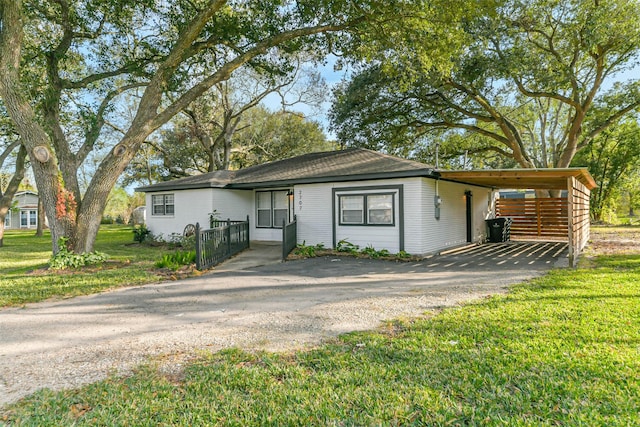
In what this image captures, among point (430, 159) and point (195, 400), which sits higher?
point (430, 159)

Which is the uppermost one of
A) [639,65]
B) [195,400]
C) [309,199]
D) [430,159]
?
[639,65]

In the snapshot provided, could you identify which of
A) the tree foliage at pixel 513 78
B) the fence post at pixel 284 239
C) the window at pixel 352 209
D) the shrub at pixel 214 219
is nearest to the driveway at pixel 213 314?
the fence post at pixel 284 239

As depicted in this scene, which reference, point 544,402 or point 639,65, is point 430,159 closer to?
point 639,65

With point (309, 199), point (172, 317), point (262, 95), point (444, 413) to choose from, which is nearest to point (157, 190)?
point (309, 199)

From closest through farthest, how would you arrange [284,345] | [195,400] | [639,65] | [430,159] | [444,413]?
[444,413]
[195,400]
[284,345]
[639,65]
[430,159]

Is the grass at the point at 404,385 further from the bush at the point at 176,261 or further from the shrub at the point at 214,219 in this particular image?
the shrub at the point at 214,219

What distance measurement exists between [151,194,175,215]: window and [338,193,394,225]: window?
333 inches

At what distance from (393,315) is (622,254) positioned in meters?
9.14

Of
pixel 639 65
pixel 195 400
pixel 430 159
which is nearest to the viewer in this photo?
pixel 195 400

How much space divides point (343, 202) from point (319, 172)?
144 cm

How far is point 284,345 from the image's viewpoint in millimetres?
3908

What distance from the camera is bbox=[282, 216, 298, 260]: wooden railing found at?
1078 centimetres

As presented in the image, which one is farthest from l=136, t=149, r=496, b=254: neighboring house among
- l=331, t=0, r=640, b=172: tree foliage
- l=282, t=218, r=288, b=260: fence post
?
l=331, t=0, r=640, b=172: tree foliage

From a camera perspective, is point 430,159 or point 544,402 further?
point 430,159
